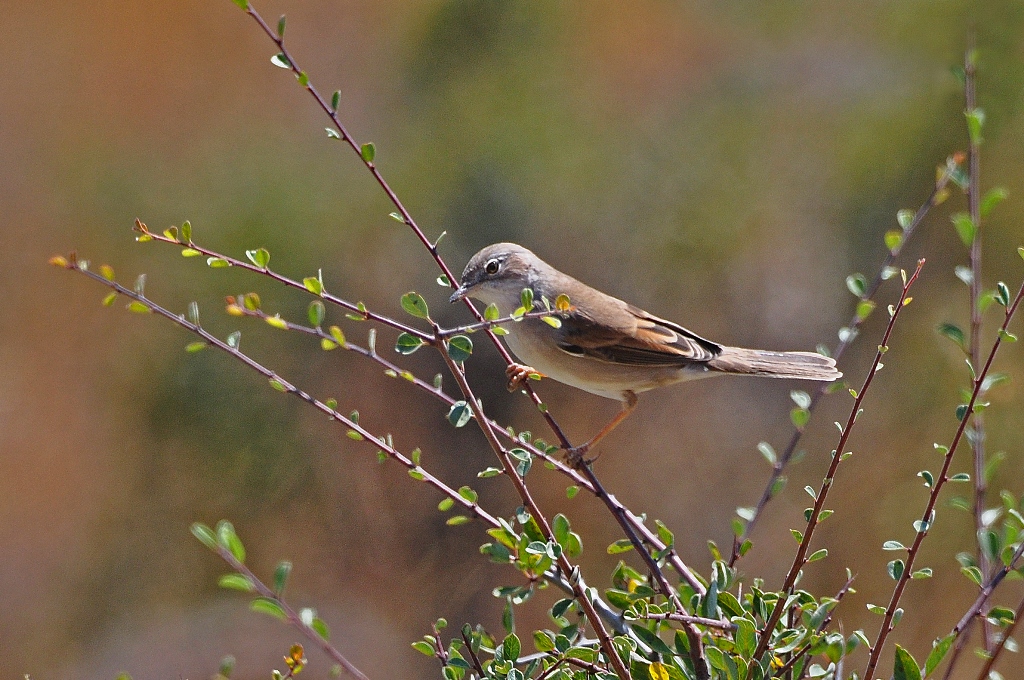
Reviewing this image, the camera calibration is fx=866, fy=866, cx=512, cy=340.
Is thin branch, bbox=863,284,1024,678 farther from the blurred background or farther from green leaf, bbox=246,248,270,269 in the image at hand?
the blurred background

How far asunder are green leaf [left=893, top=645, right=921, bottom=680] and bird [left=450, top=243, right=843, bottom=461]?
1.76 metres

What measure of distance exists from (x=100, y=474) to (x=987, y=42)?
8257mm

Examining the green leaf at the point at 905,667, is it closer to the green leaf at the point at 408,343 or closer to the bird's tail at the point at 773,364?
the green leaf at the point at 408,343

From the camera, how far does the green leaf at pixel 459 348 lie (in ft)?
5.36

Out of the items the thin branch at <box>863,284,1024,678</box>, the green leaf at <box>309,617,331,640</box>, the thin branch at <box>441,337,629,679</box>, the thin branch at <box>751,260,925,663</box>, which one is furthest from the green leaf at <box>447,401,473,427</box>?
the thin branch at <box>863,284,1024,678</box>

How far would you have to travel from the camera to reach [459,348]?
1664 millimetres

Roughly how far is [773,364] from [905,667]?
2.00m

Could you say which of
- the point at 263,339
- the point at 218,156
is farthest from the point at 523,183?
the point at 218,156

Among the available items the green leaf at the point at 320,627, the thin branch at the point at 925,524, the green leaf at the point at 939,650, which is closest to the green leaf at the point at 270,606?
the green leaf at the point at 320,627

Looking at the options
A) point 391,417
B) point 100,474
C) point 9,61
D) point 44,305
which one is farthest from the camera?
point 9,61

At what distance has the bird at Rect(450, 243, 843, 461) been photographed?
336 cm

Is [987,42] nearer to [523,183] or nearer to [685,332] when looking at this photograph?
[523,183]

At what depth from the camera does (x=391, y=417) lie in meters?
6.46

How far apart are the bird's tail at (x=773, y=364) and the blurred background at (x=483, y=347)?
9.17 ft
